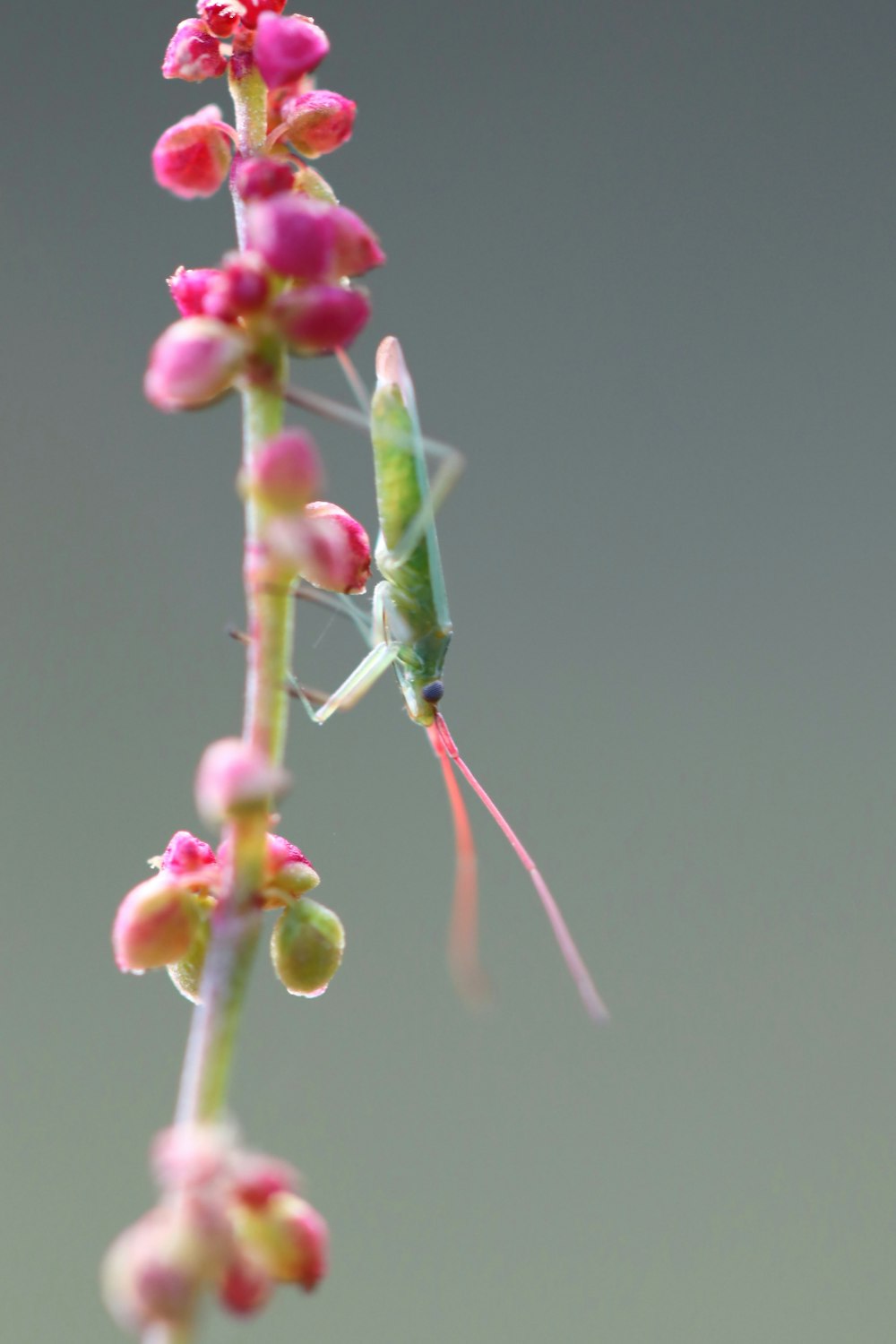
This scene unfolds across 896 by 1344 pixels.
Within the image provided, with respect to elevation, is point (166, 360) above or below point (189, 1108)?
above

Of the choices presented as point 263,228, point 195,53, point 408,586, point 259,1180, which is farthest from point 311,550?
point 408,586

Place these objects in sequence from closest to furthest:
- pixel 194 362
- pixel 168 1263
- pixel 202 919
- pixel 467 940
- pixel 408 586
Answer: pixel 168 1263 → pixel 194 362 → pixel 202 919 → pixel 467 940 → pixel 408 586

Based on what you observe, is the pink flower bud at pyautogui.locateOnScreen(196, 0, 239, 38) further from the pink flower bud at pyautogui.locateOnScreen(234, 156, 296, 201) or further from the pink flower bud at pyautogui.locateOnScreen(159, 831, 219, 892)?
the pink flower bud at pyautogui.locateOnScreen(159, 831, 219, 892)

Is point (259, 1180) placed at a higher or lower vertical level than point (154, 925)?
lower

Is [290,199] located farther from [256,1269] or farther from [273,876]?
[256,1269]

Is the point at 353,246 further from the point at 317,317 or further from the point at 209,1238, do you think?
the point at 209,1238

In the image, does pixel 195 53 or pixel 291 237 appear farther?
pixel 195 53

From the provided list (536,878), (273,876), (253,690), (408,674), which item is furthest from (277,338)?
(408,674)
